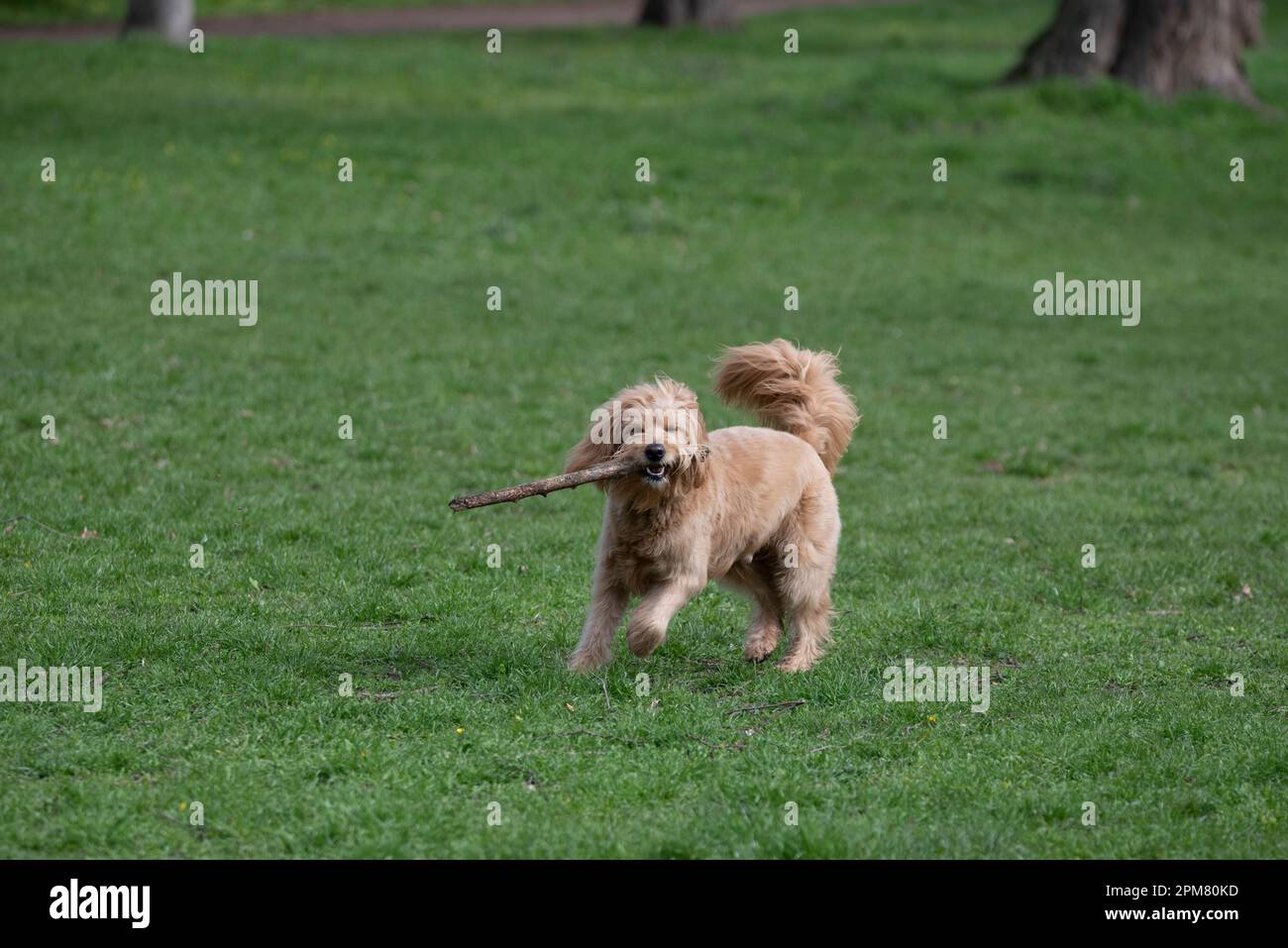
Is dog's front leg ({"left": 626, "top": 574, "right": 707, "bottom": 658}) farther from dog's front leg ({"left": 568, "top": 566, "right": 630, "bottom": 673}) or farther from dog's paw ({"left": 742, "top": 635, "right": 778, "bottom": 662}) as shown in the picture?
dog's paw ({"left": 742, "top": 635, "right": 778, "bottom": 662})

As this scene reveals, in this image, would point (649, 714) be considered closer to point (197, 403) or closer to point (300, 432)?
point (300, 432)

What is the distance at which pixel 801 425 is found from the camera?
8.90 meters

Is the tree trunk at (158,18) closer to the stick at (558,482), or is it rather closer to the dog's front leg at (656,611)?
the stick at (558,482)

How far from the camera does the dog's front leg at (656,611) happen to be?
7.55 metres

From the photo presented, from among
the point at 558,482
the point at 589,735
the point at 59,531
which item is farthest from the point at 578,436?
the point at 589,735

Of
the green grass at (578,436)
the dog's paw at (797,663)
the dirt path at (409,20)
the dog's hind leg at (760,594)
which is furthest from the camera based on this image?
the dirt path at (409,20)

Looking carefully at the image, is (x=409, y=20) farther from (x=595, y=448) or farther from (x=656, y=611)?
(x=656, y=611)

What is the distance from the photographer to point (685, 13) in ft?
111

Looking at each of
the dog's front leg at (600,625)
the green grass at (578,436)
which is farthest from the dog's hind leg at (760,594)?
the dog's front leg at (600,625)

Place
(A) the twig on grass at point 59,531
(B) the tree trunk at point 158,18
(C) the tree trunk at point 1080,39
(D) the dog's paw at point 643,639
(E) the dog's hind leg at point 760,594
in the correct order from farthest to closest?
(B) the tree trunk at point 158,18
(C) the tree trunk at point 1080,39
(A) the twig on grass at point 59,531
(E) the dog's hind leg at point 760,594
(D) the dog's paw at point 643,639

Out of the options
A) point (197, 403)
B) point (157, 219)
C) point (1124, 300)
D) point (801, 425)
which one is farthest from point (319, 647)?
point (1124, 300)

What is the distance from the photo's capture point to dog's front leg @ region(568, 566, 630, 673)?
7.88m

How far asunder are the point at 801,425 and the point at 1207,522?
4.22 metres

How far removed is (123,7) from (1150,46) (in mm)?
23282
